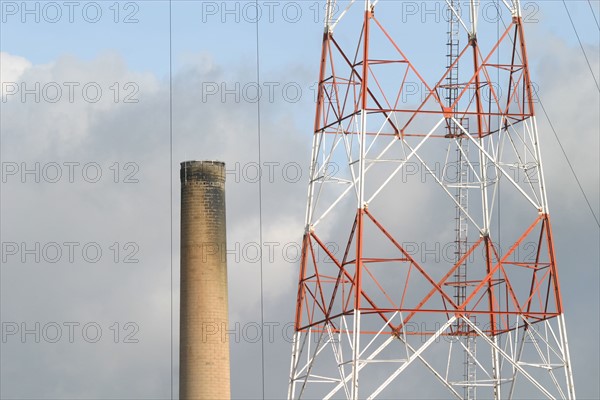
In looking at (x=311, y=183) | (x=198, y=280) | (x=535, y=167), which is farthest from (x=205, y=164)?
(x=535, y=167)

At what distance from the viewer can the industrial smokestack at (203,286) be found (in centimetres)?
5062

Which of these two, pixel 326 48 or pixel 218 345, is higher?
pixel 326 48

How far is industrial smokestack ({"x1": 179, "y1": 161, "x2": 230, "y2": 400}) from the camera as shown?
1993 inches

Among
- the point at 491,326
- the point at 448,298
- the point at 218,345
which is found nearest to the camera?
the point at 448,298

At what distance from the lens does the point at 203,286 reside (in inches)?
2009

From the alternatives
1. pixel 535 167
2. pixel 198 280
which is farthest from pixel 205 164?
pixel 535 167

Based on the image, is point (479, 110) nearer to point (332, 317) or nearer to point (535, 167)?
point (535, 167)

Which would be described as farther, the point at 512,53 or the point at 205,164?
the point at 205,164

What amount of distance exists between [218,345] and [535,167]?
14.9 metres

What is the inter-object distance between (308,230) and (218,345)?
11.2 meters

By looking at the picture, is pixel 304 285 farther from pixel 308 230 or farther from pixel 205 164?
pixel 205 164

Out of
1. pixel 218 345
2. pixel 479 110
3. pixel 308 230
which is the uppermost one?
pixel 479 110

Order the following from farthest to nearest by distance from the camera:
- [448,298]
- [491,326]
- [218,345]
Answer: [218,345] < [491,326] < [448,298]

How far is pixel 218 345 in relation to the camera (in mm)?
50750
